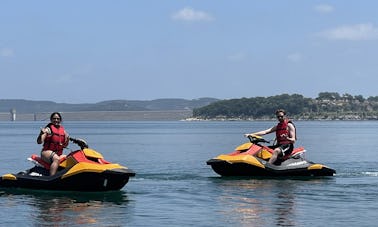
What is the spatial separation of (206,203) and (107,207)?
2379 mm

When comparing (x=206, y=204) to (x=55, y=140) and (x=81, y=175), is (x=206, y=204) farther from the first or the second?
(x=55, y=140)

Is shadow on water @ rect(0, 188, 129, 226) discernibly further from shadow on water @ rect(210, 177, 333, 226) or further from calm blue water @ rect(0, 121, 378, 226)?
shadow on water @ rect(210, 177, 333, 226)

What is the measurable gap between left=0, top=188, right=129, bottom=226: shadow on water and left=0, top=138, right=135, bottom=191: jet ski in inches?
7.4

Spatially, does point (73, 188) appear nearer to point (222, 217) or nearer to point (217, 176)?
point (222, 217)

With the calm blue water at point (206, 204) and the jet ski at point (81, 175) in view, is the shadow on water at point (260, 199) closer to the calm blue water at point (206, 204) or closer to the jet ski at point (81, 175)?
the calm blue water at point (206, 204)

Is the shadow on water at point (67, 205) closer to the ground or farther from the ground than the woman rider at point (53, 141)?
closer to the ground

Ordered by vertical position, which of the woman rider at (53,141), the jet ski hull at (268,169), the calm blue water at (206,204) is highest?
the woman rider at (53,141)

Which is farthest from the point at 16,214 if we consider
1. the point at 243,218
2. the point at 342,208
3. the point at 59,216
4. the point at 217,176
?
the point at 217,176

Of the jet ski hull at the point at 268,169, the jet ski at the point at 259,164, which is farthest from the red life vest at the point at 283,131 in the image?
the jet ski hull at the point at 268,169

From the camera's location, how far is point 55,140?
71.1 ft

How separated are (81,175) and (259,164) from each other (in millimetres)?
6910

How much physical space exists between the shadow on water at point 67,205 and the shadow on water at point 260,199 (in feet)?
8.22

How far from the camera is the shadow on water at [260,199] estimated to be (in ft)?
58.5

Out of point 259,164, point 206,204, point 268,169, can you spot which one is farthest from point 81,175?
point 268,169
